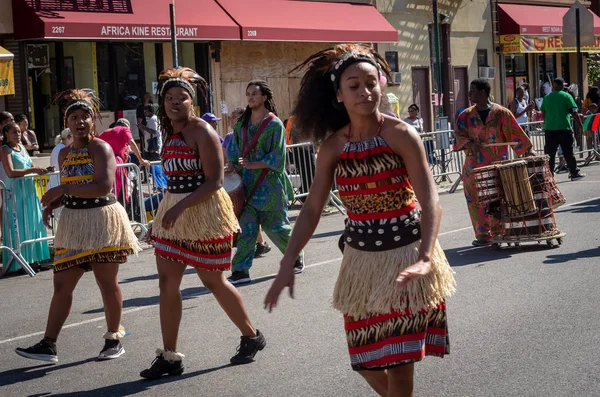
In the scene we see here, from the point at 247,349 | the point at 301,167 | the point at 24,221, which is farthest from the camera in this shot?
the point at 301,167

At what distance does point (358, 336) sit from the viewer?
4422 mm

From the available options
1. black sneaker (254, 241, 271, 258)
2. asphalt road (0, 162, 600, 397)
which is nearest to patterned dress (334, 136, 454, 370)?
asphalt road (0, 162, 600, 397)

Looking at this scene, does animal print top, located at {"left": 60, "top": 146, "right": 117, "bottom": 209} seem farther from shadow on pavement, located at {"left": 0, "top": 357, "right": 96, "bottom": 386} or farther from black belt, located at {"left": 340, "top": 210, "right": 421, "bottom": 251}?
black belt, located at {"left": 340, "top": 210, "right": 421, "bottom": 251}

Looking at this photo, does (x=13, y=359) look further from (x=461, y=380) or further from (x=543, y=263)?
(x=543, y=263)

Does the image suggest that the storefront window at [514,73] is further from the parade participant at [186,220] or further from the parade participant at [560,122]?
the parade participant at [186,220]

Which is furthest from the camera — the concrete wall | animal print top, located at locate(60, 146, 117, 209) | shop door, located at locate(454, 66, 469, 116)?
shop door, located at locate(454, 66, 469, 116)

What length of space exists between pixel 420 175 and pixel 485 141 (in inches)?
262

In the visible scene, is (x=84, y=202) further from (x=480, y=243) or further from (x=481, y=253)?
(x=480, y=243)

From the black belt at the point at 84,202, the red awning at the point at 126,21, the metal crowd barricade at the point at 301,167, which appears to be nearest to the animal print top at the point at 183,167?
the black belt at the point at 84,202

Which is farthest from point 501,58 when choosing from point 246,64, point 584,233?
point 584,233

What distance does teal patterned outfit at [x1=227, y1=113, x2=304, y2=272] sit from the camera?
952cm

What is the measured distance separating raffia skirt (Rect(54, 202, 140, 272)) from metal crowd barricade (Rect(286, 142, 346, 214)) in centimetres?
860

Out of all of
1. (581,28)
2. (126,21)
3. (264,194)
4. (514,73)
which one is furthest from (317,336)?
(514,73)

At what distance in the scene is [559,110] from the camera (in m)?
18.7
